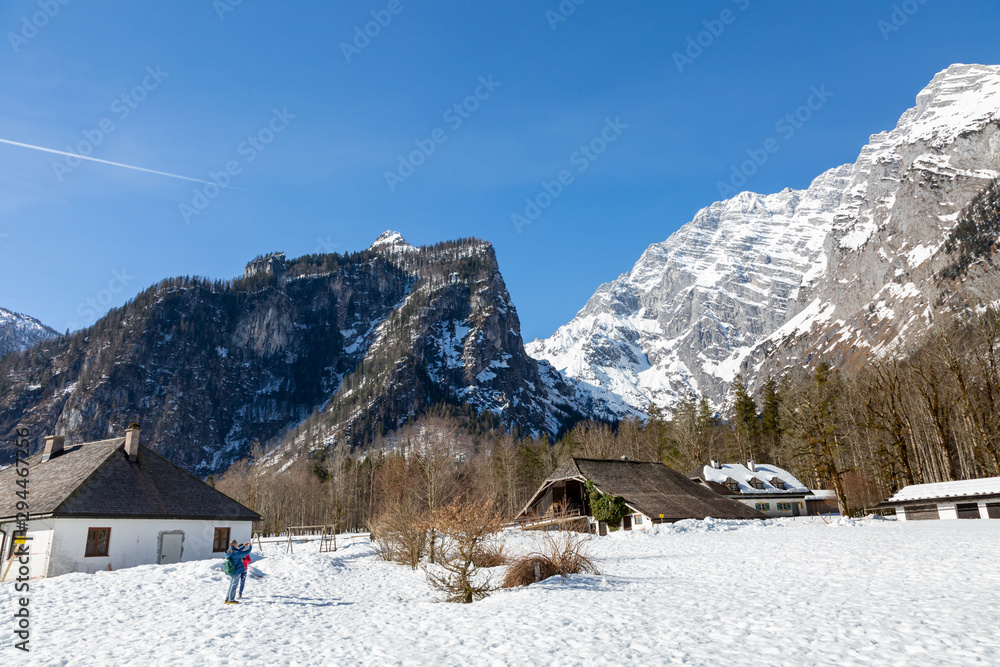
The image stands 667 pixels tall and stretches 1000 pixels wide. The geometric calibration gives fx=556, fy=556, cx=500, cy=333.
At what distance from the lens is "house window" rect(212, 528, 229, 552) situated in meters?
32.4

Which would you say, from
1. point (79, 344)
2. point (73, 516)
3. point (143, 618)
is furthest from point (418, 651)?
point (79, 344)

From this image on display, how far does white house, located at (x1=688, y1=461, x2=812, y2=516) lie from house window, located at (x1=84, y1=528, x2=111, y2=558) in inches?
2185

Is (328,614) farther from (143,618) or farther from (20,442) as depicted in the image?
(20,442)

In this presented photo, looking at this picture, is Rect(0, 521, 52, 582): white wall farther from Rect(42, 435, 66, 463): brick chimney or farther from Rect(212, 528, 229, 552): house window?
Rect(42, 435, 66, 463): brick chimney

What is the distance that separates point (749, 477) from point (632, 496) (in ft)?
92.7

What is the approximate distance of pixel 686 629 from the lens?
11.4 meters

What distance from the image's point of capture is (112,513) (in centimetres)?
2716

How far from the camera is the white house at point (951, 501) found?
3734 cm

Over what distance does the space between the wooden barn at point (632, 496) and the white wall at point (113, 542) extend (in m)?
24.4

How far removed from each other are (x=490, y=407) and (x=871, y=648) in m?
183

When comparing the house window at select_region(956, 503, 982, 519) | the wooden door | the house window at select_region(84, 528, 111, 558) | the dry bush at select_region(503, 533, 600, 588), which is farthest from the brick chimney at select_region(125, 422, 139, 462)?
the house window at select_region(956, 503, 982, 519)

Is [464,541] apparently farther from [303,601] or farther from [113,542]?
[113,542]

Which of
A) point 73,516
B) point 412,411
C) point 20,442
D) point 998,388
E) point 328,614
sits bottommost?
point 328,614

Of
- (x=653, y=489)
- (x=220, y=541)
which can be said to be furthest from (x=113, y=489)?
(x=653, y=489)
